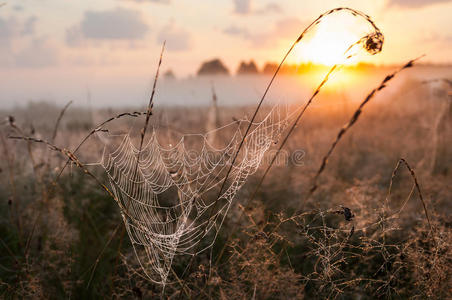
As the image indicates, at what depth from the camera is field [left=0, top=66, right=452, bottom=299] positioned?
205cm

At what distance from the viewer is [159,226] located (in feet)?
10.0

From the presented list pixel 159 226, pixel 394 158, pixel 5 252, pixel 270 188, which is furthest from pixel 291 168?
pixel 5 252

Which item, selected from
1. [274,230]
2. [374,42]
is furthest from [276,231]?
[374,42]

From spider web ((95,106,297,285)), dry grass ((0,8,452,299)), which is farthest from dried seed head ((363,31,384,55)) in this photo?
spider web ((95,106,297,285))

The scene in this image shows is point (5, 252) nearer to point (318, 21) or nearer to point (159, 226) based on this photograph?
point (159, 226)

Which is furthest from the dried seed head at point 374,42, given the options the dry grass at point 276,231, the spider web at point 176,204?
the spider web at point 176,204

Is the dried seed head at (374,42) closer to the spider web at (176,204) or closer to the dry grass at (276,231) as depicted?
the dry grass at (276,231)

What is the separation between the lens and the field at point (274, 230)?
2047mm

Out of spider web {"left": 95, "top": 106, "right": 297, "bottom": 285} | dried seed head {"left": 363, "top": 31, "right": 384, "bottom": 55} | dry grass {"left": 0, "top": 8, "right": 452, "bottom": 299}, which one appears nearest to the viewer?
dried seed head {"left": 363, "top": 31, "right": 384, "bottom": 55}

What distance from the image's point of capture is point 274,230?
6.48 feet

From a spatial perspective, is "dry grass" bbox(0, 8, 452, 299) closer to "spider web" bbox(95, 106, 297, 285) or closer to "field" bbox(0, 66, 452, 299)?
"field" bbox(0, 66, 452, 299)

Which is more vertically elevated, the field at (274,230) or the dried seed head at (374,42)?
the dried seed head at (374,42)

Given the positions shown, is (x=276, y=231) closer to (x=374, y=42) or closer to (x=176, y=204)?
(x=176, y=204)

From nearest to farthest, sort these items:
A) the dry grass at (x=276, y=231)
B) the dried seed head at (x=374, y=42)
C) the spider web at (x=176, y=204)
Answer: the dried seed head at (x=374, y=42), the dry grass at (x=276, y=231), the spider web at (x=176, y=204)
